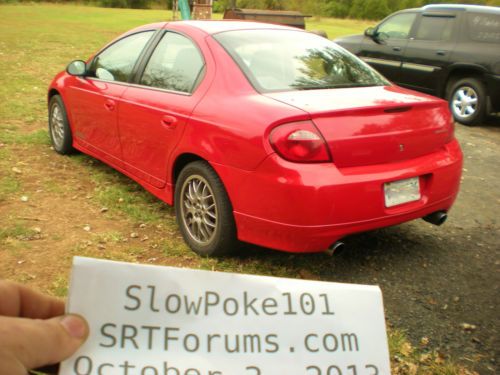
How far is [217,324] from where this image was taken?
1.13 m

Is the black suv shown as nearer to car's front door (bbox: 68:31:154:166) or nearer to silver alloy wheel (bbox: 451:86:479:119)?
silver alloy wheel (bbox: 451:86:479:119)

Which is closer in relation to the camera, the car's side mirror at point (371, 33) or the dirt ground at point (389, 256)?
the dirt ground at point (389, 256)

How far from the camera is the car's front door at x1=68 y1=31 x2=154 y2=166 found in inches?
173

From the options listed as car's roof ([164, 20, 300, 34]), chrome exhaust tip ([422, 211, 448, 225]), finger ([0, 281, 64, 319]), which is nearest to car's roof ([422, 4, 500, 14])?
car's roof ([164, 20, 300, 34])

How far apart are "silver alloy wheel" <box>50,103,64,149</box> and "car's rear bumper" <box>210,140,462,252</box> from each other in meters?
2.95

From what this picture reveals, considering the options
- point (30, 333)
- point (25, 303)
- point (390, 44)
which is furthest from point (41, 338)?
point (390, 44)

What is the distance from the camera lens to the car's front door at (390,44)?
9.19 meters

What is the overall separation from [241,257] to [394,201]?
41.3 inches

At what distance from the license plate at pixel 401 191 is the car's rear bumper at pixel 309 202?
3 centimetres

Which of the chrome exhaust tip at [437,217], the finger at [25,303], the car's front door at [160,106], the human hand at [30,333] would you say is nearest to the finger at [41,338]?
the human hand at [30,333]

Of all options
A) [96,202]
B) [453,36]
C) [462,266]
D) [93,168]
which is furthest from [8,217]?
[453,36]

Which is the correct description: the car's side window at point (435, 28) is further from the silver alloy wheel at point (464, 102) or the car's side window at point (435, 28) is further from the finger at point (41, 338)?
the finger at point (41, 338)

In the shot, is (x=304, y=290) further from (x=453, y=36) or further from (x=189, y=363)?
(x=453, y=36)

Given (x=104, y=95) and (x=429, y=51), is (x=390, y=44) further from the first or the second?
(x=104, y=95)
